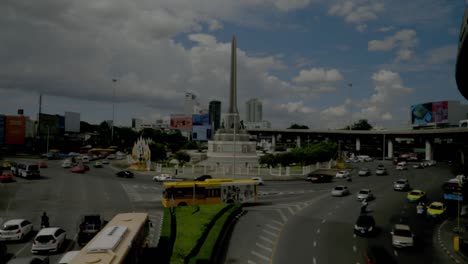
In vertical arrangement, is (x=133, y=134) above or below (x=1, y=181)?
above

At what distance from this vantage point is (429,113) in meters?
105

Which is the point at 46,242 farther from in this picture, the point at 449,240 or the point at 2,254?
the point at 449,240

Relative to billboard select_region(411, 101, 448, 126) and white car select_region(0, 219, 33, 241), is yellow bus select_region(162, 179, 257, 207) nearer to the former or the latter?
white car select_region(0, 219, 33, 241)

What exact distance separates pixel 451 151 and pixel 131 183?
94.7m

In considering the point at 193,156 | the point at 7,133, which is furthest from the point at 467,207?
the point at 7,133

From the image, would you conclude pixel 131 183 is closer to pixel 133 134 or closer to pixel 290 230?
pixel 290 230

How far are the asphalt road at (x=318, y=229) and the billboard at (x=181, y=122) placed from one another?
358 feet

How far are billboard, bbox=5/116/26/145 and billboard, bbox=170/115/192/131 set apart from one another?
66681 mm

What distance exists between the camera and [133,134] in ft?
444

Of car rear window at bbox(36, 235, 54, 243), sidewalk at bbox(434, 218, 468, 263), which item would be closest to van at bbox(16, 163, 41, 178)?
car rear window at bbox(36, 235, 54, 243)

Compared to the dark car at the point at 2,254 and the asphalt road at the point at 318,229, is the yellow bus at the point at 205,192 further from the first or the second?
the dark car at the point at 2,254

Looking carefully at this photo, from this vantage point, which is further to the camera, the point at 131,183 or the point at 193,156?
the point at 193,156

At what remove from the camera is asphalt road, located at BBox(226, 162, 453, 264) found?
62.7 ft

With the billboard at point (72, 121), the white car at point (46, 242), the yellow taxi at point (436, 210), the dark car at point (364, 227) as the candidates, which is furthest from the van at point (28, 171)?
the billboard at point (72, 121)
